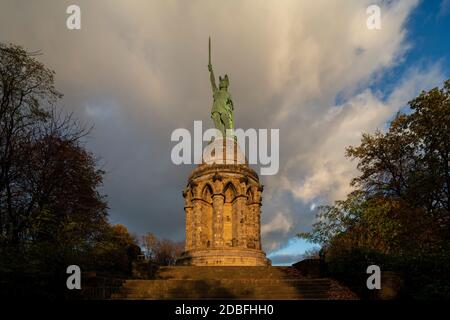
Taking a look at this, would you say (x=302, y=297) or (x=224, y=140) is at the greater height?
(x=224, y=140)

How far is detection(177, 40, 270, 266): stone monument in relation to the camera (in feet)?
79.5

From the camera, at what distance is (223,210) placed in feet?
85.8

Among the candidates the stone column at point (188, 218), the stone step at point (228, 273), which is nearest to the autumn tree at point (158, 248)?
the stone column at point (188, 218)

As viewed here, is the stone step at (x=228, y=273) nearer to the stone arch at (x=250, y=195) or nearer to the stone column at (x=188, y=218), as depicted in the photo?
the stone column at (x=188, y=218)

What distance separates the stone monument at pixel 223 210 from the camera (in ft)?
79.5

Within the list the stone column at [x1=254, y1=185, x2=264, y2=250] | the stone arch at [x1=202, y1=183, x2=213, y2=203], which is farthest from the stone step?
the stone arch at [x1=202, y1=183, x2=213, y2=203]

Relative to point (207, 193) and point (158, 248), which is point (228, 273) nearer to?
point (207, 193)

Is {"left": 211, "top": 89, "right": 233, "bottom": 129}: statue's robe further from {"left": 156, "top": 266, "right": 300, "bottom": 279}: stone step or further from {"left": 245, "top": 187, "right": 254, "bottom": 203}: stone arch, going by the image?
{"left": 156, "top": 266, "right": 300, "bottom": 279}: stone step

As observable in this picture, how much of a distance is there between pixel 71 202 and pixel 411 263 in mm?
12441

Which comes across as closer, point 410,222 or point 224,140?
point 410,222

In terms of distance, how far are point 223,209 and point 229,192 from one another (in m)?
1.44
